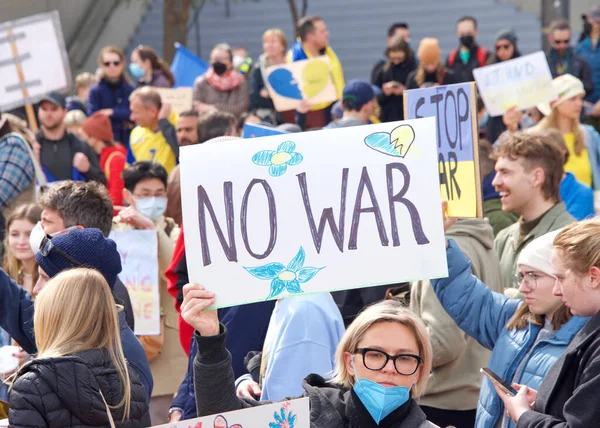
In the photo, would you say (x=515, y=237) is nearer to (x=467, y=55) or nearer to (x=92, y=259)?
(x=92, y=259)

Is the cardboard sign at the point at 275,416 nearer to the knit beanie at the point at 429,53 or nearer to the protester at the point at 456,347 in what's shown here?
the protester at the point at 456,347

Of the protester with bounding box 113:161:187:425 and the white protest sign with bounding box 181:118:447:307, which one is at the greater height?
the white protest sign with bounding box 181:118:447:307

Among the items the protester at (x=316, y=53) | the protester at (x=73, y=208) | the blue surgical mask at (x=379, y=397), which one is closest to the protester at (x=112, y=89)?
the protester at (x=316, y=53)

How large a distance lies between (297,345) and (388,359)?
63cm

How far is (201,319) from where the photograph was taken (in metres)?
3.10

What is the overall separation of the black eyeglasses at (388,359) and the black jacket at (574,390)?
44cm

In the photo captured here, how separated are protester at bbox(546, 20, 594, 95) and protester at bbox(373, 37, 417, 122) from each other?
1.72 metres

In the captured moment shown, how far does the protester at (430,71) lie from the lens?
1157 cm

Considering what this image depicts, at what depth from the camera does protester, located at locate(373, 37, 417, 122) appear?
40.1 feet

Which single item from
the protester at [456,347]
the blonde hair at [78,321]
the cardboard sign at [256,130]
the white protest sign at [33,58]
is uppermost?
the white protest sign at [33,58]

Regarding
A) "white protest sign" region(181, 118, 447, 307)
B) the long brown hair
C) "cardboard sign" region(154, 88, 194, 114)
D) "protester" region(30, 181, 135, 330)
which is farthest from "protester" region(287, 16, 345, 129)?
"white protest sign" region(181, 118, 447, 307)

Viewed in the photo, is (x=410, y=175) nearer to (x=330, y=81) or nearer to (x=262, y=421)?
(x=262, y=421)

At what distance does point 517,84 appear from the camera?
9336 millimetres

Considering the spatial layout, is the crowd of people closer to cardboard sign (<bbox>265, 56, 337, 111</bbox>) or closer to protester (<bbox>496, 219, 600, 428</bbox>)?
protester (<bbox>496, 219, 600, 428</bbox>)
